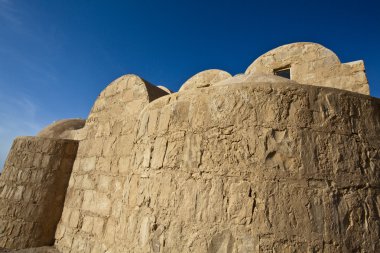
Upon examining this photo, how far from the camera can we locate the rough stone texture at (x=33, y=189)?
3971 millimetres

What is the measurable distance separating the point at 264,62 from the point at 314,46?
3.79 ft

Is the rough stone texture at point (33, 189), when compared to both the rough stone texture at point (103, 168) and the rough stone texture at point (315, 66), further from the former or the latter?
the rough stone texture at point (315, 66)

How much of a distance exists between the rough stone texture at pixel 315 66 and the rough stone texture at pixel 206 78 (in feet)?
2.49

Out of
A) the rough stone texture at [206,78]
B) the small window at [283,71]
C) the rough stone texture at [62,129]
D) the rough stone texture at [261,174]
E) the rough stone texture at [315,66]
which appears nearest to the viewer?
the rough stone texture at [261,174]

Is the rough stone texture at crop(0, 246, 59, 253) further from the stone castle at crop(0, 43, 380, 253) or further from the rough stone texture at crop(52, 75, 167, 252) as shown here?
the stone castle at crop(0, 43, 380, 253)

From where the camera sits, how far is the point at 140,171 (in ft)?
7.25

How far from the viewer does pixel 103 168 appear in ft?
11.9

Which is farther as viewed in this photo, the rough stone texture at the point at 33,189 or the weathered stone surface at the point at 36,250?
the rough stone texture at the point at 33,189

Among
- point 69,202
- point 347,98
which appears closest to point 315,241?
point 347,98

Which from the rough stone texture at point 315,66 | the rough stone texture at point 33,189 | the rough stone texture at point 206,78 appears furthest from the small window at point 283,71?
the rough stone texture at point 33,189

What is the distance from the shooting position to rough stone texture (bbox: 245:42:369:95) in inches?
193

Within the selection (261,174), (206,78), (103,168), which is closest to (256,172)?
(261,174)

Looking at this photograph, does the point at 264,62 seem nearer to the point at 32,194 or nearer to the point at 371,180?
the point at 371,180

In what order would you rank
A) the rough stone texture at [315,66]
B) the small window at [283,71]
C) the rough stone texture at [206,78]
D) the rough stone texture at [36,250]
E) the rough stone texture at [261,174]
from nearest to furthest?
the rough stone texture at [261,174]
the rough stone texture at [36,250]
the rough stone texture at [315,66]
the rough stone texture at [206,78]
the small window at [283,71]
